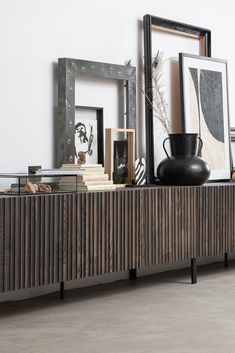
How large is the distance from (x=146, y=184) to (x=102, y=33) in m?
1.00

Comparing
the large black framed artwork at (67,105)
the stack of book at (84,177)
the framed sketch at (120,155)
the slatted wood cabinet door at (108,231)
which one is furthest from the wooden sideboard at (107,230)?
the large black framed artwork at (67,105)

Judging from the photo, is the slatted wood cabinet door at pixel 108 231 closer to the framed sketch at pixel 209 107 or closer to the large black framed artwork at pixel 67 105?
the large black framed artwork at pixel 67 105

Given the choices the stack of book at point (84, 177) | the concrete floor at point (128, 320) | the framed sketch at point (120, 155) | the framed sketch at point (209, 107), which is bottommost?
the concrete floor at point (128, 320)

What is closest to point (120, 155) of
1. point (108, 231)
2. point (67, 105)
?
point (67, 105)

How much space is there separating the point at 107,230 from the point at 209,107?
66.9 inches

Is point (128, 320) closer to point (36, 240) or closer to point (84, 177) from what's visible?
point (36, 240)

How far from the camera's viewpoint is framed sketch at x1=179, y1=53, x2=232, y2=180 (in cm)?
478

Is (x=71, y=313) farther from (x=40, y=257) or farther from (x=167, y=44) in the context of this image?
(x=167, y=44)

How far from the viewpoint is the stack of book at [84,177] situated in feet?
11.8

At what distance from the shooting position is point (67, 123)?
13.0 feet

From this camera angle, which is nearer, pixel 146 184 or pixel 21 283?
pixel 21 283

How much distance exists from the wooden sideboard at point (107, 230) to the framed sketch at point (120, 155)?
360 millimetres

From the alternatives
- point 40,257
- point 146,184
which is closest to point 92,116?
point 146,184

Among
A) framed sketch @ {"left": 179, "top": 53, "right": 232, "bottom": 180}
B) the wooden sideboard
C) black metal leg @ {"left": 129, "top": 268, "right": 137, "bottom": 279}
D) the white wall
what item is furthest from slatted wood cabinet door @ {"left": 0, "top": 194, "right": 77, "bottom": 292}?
framed sketch @ {"left": 179, "top": 53, "right": 232, "bottom": 180}
